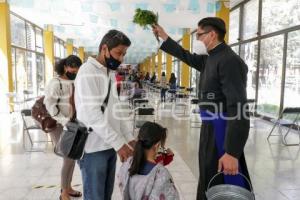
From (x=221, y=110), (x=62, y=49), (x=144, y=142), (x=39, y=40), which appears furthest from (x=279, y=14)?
(x=62, y=49)

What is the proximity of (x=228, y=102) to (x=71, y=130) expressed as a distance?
0.90 m

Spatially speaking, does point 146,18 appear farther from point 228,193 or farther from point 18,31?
point 18,31

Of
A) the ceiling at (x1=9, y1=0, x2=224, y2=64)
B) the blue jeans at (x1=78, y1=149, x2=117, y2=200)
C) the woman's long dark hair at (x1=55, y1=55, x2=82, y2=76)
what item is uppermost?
the ceiling at (x1=9, y1=0, x2=224, y2=64)

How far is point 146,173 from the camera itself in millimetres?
1626

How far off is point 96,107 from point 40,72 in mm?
15062

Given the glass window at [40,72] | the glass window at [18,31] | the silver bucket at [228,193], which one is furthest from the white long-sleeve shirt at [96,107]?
the glass window at [40,72]

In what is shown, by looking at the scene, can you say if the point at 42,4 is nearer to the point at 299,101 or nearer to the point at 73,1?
the point at 73,1

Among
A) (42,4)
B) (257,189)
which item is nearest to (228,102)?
(257,189)

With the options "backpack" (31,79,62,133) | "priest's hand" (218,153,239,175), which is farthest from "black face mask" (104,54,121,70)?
"backpack" (31,79,62,133)

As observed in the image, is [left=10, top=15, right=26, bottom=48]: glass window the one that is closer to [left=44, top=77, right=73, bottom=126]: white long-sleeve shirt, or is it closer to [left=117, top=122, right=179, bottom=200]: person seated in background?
[left=44, top=77, right=73, bottom=126]: white long-sleeve shirt

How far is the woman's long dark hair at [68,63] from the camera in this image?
2844 mm

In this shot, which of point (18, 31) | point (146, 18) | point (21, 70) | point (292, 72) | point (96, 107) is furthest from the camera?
point (21, 70)

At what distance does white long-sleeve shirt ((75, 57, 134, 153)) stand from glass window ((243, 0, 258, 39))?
26.5 feet

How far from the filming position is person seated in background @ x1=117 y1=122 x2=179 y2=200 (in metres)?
1.60
